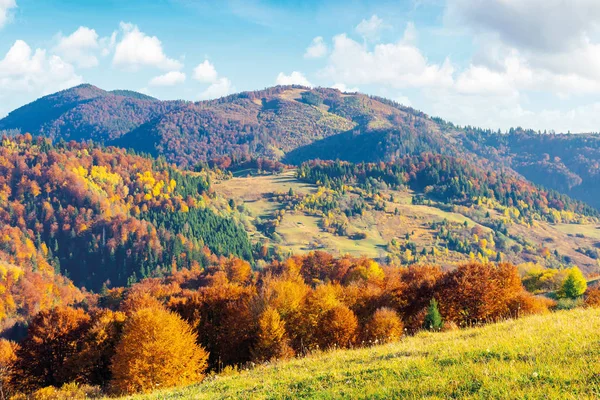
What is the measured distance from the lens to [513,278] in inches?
2908

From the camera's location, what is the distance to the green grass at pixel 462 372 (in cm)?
1205

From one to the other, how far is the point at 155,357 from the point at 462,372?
47551 mm

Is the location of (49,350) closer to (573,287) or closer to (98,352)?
(98,352)

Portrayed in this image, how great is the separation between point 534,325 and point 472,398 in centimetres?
1090

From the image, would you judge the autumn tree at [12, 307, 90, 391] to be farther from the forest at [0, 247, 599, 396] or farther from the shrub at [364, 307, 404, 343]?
the shrub at [364, 307, 404, 343]

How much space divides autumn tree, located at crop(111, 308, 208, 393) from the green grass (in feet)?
114

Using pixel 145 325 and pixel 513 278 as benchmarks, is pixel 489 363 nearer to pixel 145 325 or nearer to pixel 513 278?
pixel 145 325

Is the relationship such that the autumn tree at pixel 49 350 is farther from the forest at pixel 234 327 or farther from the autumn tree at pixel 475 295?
the autumn tree at pixel 475 295

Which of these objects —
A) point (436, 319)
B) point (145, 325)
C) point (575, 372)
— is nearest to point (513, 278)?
point (436, 319)

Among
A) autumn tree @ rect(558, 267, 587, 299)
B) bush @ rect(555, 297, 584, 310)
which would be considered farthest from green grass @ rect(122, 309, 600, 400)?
autumn tree @ rect(558, 267, 587, 299)

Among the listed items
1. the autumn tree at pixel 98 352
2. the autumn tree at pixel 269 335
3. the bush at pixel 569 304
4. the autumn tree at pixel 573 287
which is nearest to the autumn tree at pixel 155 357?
the autumn tree at pixel 269 335

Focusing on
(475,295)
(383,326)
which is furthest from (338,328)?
(475,295)

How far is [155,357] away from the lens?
53.8 m

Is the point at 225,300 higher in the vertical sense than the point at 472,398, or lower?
lower
